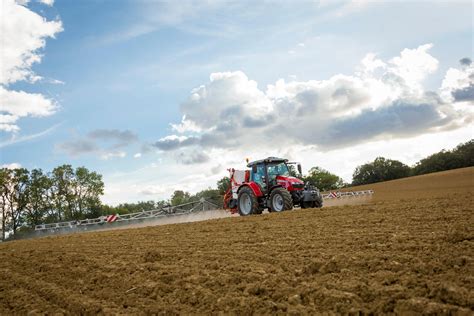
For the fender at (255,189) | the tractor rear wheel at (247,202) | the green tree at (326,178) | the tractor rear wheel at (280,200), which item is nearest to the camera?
the tractor rear wheel at (280,200)

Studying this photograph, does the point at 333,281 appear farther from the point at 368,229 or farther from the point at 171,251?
the point at 171,251

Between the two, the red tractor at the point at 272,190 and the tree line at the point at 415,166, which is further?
the tree line at the point at 415,166

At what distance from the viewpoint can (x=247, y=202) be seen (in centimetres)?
1639

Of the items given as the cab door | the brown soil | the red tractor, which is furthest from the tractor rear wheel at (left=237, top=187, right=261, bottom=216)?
the brown soil

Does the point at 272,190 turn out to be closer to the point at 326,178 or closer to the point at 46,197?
the point at 46,197

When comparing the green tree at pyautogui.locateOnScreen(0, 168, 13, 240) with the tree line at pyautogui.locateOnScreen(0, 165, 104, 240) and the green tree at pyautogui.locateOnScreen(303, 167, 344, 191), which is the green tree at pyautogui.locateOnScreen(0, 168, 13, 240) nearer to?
the tree line at pyautogui.locateOnScreen(0, 165, 104, 240)

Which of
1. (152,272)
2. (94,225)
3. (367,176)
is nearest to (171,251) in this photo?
(152,272)

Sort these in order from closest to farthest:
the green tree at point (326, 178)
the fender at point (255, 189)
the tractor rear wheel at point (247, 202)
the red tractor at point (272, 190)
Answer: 1. the red tractor at point (272, 190)
2. the tractor rear wheel at point (247, 202)
3. the fender at point (255, 189)
4. the green tree at point (326, 178)

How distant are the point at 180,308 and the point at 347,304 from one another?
1736 millimetres

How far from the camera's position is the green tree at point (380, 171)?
6366cm

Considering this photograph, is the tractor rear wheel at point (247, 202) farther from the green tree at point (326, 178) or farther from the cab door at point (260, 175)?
the green tree at point (326, 178)

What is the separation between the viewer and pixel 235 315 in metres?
4.04

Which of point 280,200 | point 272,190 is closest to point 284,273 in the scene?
point 280,200

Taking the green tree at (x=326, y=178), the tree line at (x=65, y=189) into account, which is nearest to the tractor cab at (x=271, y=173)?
the tree line at (x=65, y=189)
